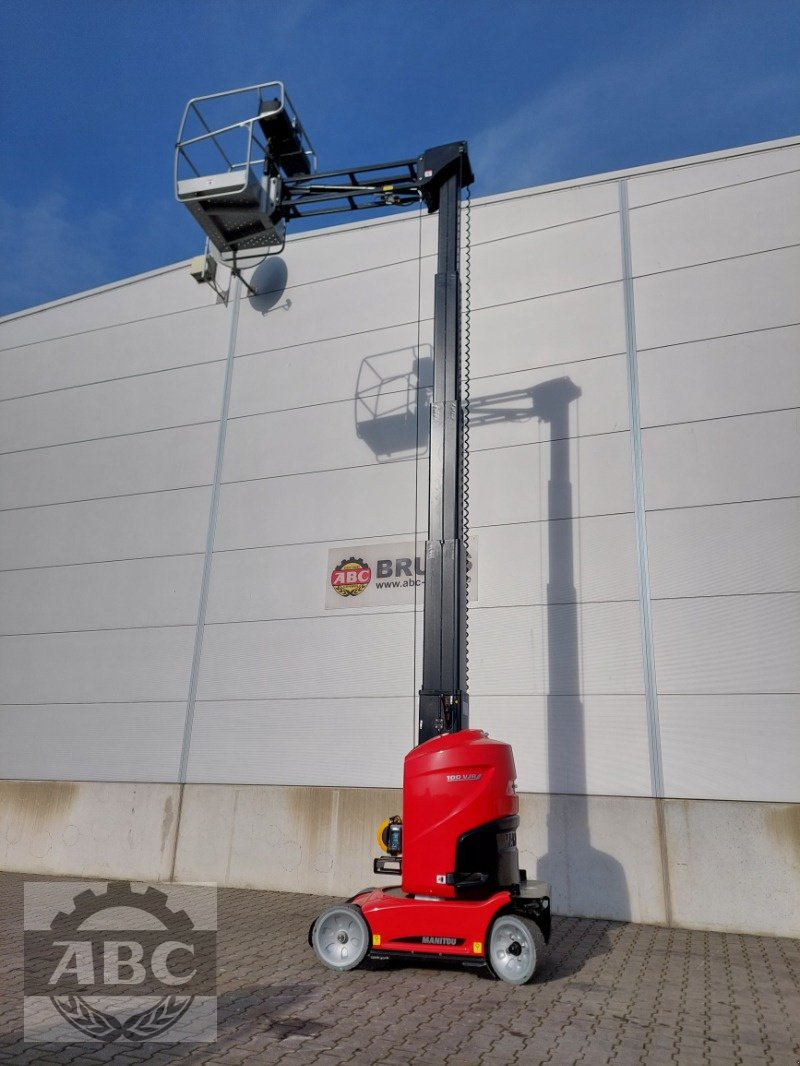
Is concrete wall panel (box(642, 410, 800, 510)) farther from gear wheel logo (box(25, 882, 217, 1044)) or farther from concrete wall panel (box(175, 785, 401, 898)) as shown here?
gear wheel logo (box(25, 882, 217, 1044))

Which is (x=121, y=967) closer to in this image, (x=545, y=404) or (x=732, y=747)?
(x=732, y=747)

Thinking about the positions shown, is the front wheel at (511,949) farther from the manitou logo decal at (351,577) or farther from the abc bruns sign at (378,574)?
the manitou logo decal at (351,577)

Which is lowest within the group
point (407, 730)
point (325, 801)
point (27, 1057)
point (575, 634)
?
point (27, 1057)

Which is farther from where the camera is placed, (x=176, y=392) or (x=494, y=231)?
(x=176, y=392)

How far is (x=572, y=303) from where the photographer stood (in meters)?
9.36

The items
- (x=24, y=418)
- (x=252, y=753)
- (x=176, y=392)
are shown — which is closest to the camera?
(x=252, y=753)

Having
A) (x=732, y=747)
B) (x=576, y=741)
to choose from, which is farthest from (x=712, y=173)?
(x=576, y=741)

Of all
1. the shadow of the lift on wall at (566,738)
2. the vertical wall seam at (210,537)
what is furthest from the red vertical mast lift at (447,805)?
the vertical wall seam at (210,537)

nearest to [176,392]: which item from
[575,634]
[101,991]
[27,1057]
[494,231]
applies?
[494,231]

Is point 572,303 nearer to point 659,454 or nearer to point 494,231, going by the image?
point 494,231

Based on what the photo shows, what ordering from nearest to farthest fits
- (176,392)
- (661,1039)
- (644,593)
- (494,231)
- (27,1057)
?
(27,1057) → (661,1039) → (644,593) → (494,231) → (176,392)

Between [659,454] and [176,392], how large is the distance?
678 cm

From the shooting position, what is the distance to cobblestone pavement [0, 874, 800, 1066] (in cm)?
370

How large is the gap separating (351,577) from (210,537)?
2.15 meters
